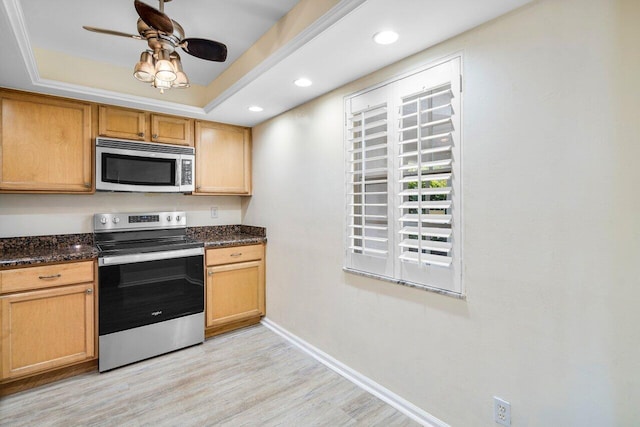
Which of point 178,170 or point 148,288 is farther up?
point 178,170

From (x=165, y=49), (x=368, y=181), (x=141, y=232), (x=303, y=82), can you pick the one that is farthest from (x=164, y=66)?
(x=141, y=232)

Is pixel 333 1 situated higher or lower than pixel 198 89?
lower

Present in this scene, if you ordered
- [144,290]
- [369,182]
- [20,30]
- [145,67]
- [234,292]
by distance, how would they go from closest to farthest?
[20,30] < [145,67] < [369,182] < [144,290] < [234,292]

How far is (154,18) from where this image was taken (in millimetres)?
1486

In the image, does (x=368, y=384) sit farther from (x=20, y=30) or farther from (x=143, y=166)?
(x=20, y=30)

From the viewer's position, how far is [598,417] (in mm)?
1287

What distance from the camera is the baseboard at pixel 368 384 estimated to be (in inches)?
74.9

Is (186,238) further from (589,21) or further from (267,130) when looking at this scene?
(589,21)

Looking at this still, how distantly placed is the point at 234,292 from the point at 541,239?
269 centimetres

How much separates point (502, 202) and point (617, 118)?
0.52 m

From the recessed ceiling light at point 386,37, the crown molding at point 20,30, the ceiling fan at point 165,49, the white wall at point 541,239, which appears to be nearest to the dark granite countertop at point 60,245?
the crown molding at point 20,30

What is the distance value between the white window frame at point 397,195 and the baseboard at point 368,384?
0.76 metres

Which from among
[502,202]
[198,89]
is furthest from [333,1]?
[198,89]

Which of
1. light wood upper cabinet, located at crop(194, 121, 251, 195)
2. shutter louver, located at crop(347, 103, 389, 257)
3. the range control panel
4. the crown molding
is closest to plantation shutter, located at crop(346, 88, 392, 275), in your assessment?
shutter louver, located at crop(347, 103, 389, 257)
